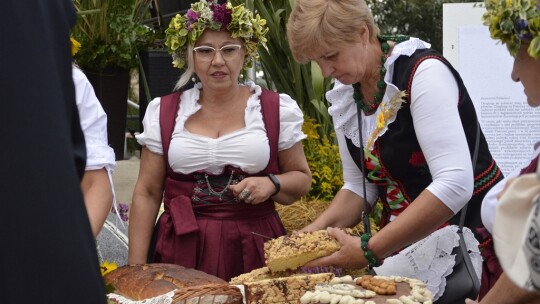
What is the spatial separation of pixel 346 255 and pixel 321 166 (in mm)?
2151

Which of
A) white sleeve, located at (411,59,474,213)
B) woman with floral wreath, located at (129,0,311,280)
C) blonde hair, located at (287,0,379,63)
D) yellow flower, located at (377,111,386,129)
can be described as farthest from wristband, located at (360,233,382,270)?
woman with floral wreath, located at (129,0,311,280)

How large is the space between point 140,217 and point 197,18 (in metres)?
0.77

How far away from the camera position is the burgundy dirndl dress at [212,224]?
3.75 m

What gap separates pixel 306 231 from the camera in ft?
10.4

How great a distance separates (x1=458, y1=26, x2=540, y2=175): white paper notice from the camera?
4.79m

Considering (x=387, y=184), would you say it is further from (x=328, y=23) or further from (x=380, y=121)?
(x=328, y=23)

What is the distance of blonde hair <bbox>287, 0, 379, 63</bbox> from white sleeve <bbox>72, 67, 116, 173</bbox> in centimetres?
75

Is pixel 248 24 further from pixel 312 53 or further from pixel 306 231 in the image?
pixel 306 231

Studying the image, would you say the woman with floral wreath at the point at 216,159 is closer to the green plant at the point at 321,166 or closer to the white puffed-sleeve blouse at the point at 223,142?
the white puffed-sleeve blouse at the point at 223,142

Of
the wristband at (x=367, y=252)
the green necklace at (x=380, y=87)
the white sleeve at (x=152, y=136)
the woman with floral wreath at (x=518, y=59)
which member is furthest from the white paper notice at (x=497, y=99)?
the woman with floral wreath at (x=518, y=59)

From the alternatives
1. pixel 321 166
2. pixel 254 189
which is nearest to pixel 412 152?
pixel 254 189

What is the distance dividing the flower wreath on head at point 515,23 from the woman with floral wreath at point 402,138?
71 cm

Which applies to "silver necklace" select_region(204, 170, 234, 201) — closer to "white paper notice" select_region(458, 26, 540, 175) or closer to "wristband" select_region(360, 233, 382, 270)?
"wristband" select_region(360, 233, 382, 270)

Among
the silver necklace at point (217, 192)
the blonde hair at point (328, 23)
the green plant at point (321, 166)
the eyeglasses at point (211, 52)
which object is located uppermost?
the blonde hair at point (328, 23)
